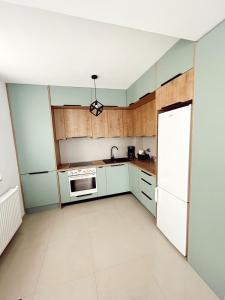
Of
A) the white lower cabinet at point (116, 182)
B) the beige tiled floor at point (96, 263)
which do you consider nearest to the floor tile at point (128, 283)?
the beige tiled floor at point (96, 263)

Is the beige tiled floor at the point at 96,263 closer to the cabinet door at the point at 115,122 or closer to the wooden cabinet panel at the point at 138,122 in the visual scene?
the wooden cabinet panel at the point at 138,122

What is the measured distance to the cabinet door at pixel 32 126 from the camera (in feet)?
8.20

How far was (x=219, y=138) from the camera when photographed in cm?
113

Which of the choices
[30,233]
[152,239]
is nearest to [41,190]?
[30,233]

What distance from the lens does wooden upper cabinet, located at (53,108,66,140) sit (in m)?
2.91

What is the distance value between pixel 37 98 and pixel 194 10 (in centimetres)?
256

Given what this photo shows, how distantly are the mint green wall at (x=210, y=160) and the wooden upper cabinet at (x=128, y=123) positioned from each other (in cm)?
203

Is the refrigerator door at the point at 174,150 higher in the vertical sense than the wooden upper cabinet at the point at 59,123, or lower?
lower

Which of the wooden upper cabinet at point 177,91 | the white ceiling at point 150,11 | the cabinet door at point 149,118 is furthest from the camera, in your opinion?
the cabinet door at point 149,118

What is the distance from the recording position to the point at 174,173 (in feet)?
5.49

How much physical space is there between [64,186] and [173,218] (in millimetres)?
2089

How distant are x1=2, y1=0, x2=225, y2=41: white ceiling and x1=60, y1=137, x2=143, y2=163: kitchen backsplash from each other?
2.58m

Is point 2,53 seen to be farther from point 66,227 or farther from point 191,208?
point 191,208

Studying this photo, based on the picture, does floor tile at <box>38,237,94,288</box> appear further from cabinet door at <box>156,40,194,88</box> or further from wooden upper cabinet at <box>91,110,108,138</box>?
cabinet door at <box>156,40,194,88</box>
